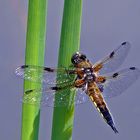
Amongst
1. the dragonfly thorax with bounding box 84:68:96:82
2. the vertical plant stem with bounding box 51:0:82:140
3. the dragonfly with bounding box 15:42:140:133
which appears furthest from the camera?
the dragonfly thorax with bounding box 84:68:96:82

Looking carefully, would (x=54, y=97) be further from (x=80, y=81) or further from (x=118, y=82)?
(x=118, y=82)

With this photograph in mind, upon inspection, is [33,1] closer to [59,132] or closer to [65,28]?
[65,28]

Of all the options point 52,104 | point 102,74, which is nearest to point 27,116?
point 52,104

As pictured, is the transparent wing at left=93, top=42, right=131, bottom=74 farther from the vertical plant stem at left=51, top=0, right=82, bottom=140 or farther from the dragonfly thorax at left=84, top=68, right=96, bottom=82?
the vertical plant stem at left=51, top=0, right=82, bottom=140

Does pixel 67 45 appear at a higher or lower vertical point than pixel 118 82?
higher

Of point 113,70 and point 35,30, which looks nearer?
point 35,30

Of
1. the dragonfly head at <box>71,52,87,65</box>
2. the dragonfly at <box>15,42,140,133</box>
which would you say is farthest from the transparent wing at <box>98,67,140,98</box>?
the dragonfly head at <box>71,52,87,65</box>

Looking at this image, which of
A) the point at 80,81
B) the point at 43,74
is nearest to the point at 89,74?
the point at 80,81
